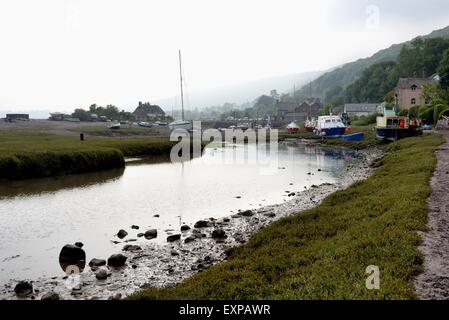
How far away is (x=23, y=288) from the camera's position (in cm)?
1348

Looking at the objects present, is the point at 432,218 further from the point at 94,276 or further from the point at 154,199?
the point at 154,199

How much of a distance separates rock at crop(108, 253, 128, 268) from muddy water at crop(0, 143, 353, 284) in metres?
1.28

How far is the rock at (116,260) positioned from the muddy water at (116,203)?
1284 millimetres

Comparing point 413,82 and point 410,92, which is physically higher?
point 413,82

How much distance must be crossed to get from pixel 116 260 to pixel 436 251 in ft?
39.0

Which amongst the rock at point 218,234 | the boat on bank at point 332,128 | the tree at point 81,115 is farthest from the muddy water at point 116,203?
the tree at point 81,115

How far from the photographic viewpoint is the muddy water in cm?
1838

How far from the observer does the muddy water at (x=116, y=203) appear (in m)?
18.4

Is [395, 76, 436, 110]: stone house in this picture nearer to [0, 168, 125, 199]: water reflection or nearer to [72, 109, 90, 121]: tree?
[0, 168, 125, 199]: water reflection

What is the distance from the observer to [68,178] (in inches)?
1547

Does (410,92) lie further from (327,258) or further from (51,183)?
(327,258)

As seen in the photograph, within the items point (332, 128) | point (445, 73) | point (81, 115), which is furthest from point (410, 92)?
point (81, 115)
